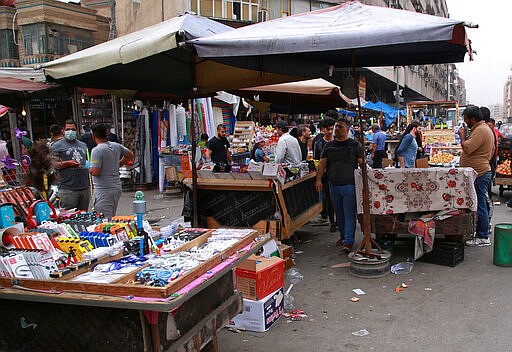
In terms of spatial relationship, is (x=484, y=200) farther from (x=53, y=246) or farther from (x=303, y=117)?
(x=303, y=117)

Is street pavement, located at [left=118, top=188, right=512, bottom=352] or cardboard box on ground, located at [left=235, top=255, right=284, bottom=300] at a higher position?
cardboard box on ground, located at [left=235, top=255, right=284, bottom=300]

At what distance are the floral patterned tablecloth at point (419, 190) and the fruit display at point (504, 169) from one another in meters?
5.25

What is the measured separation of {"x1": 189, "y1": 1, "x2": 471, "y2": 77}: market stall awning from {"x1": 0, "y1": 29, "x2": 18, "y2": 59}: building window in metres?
26.9

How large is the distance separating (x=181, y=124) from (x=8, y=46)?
64.0 feet

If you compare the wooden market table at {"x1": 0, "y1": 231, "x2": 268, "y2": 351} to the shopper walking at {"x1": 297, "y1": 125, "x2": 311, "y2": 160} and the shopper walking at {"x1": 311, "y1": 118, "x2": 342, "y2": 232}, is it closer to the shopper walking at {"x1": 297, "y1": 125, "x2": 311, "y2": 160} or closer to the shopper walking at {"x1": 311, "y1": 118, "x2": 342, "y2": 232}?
the shopper walking at {"x1": 311, "y1": 118, "x2": 342, "y2": 232}

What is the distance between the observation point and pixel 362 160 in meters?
6.12

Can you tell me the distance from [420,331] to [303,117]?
21337 mm

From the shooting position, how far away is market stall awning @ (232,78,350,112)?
8.84 meters

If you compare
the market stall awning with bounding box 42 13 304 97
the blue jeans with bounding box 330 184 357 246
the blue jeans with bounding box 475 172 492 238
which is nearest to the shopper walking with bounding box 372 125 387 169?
the blue jeans with bounding box 475 172 492 238

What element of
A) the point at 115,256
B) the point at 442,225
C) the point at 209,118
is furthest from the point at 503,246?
the point at 209,118

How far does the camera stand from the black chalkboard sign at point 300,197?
6949 millimetres

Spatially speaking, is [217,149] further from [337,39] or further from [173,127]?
[337,39]

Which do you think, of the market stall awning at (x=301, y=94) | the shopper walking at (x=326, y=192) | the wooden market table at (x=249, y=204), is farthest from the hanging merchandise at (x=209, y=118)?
the wooden market table at (x=249, y=204)

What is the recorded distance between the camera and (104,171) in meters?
6.00
